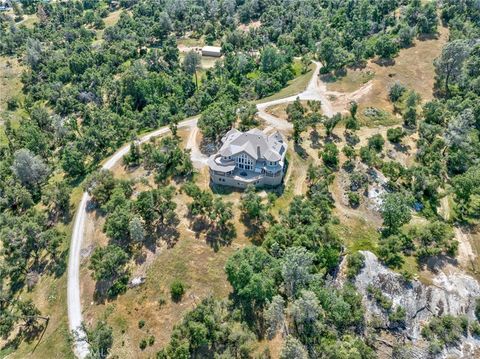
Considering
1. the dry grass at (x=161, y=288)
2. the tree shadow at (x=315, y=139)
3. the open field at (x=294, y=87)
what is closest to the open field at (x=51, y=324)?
the dry grass at (x=161, y=288)

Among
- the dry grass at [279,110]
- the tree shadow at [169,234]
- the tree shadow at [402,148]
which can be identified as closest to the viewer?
the tree shadow at [169,234]

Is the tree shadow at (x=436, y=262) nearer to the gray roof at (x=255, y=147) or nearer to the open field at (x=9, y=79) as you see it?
the gray roof at (x=255, y=147)

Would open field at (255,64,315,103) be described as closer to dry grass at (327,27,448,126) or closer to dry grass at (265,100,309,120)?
dry grass at (265,100,309,120)

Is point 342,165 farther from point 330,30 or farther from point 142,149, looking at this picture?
point 330,30

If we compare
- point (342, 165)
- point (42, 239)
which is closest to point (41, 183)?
point (42, 239)

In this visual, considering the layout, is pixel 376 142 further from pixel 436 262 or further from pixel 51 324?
pixel 51 324

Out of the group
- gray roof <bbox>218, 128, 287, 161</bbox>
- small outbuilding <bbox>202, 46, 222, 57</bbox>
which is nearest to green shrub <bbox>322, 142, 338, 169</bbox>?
gray roof <bbox>218, 128, 287, 161</bbox>

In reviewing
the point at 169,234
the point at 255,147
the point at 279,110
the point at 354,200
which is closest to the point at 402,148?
the point at 354,200
